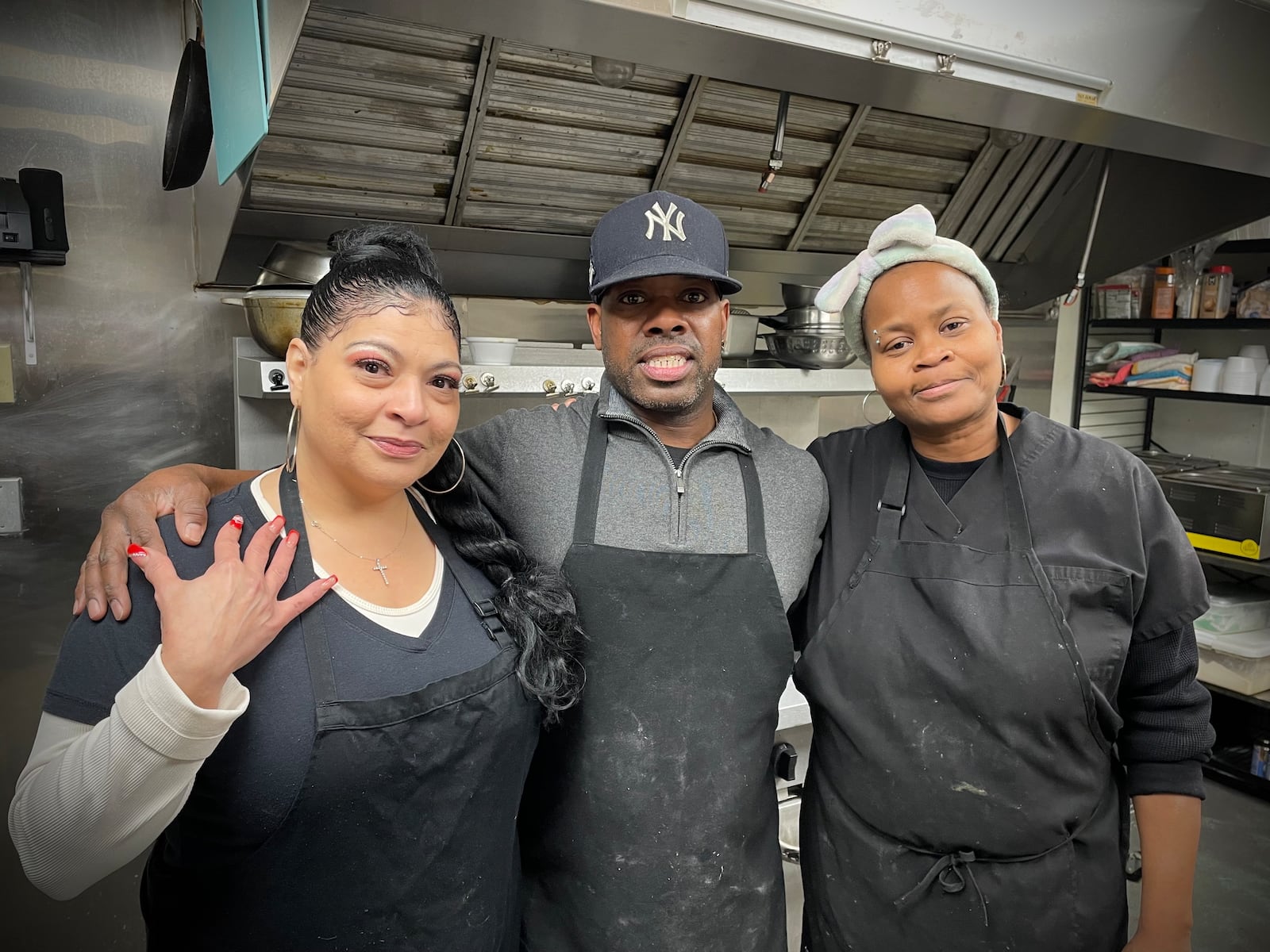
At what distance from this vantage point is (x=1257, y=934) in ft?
9.37

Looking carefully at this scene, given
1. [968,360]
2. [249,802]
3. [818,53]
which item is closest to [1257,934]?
[968,360]

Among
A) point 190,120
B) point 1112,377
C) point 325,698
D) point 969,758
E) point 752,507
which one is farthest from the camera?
point 1112,377

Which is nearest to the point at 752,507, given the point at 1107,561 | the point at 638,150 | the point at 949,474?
the point at 949,474

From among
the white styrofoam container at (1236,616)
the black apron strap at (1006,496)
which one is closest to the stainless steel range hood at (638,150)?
the black apron strap at (1006,496)

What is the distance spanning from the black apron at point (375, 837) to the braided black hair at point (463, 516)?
0.05 meters

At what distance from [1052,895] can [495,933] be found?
3.12 feet

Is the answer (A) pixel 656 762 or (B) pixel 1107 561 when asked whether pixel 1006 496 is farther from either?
(A) pixel 656 762

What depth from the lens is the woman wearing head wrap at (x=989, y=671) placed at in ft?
4.78

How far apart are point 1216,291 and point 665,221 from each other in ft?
11.1

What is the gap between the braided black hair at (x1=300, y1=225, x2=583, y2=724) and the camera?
3.88 feet

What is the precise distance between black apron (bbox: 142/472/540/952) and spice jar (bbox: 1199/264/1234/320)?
3.87 meters

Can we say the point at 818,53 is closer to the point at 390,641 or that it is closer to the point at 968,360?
the point at 968,360

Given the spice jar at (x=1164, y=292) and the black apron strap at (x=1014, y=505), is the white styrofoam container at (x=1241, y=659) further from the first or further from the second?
the black apron strap at (x=1014, y=505)

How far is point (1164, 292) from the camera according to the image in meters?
3.94
